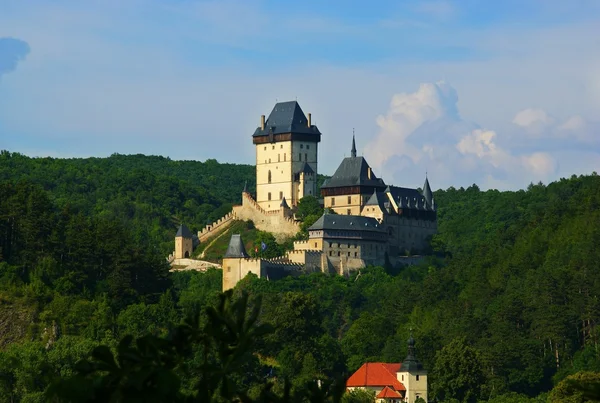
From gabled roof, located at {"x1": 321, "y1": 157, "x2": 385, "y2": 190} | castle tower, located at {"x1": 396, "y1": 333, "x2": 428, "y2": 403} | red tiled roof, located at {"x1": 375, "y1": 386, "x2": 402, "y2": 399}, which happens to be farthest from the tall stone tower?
red tiled roof, located at {"x1": 375, "y1": 386, "x2": 402, "y2": 399}

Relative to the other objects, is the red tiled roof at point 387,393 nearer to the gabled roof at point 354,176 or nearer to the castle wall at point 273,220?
the castle wall at point 273,220

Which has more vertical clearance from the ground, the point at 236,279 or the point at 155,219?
the point at 155,219

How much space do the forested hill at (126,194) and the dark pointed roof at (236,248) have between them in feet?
60.4

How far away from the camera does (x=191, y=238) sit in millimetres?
110625

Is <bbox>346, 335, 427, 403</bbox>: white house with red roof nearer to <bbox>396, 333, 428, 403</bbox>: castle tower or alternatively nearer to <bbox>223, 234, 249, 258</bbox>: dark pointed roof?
<bbox>396, 333, 428, 403</bbox>: castle tower

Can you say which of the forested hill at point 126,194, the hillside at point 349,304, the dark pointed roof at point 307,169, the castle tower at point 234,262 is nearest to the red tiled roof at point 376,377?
the hillside at point 349,304

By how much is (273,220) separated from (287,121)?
10.7 metres

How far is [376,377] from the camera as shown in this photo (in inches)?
2869

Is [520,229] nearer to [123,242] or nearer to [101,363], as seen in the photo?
[123,242]

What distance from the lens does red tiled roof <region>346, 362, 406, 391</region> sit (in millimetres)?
72062

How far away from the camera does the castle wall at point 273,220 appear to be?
107 metres

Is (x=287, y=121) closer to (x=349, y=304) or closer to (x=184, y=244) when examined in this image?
(x=184, y=244)

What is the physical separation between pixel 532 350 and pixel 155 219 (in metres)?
59.1

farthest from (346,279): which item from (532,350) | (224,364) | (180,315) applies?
(224,364)
